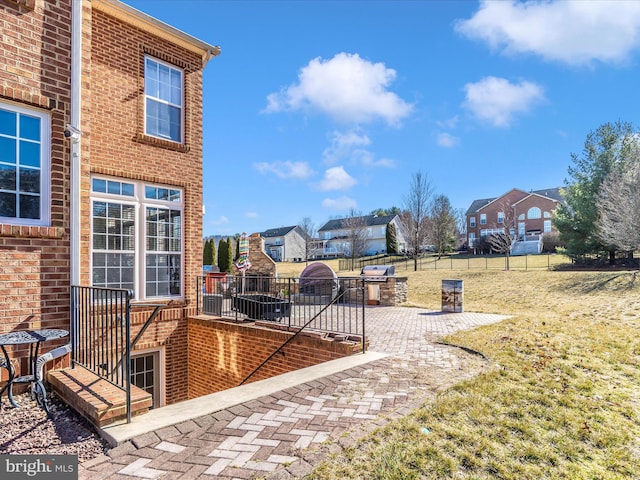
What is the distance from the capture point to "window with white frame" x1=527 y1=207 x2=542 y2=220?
168 feet

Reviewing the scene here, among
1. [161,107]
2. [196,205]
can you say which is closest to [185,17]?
[161,107]

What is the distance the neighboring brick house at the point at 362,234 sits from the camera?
52438 mm

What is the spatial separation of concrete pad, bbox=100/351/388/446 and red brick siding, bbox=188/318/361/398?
1.89 meters

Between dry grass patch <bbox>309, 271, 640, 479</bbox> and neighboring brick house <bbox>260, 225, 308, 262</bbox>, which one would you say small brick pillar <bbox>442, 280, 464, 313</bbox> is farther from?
neighboring brick house <bbox>260, 225, 308, 262</bbox>

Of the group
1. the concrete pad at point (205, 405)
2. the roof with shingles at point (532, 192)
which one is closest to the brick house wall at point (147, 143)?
the concrete pad at point (205, 405)

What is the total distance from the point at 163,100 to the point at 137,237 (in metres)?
3.24

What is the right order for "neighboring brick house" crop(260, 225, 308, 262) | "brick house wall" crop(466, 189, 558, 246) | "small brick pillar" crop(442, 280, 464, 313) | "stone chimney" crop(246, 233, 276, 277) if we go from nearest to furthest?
1. "small brick pillar" crop(442, 280, 464, 313)
2. "stone chimney" crop(246, 233, 276, 277)
3. "brick house wall" crop(466, 189, 558, 246)
4. "neighboring brick house" crop(260, 225, 308, 262)

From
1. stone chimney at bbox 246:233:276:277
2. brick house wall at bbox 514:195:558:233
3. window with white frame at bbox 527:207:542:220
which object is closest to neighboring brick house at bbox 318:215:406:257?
brick house wall at bbox 514:195:558:233

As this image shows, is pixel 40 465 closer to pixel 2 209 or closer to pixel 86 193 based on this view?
pixel 2 209

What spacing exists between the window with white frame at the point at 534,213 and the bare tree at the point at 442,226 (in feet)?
39.4

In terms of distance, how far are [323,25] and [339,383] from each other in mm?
10109

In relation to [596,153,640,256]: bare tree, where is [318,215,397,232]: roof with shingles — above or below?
above

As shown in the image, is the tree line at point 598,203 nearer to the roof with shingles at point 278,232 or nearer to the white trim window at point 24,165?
the white trim window at point 24,165

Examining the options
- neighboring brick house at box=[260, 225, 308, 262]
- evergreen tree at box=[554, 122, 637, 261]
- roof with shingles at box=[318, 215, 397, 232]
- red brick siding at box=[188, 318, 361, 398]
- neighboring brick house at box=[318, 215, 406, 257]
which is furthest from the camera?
neighboring brick house at box=[260, 225, 308, 262]
